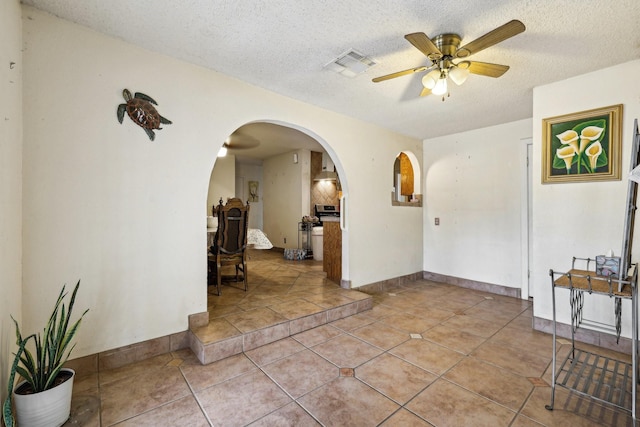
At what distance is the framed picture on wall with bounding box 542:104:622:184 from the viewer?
2502 mm

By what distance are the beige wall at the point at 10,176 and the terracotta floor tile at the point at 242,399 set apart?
1041mm

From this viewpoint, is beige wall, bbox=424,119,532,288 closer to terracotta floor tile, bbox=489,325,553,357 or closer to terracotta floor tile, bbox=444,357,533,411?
terracotta floor tile, bbox=489,325,553,357

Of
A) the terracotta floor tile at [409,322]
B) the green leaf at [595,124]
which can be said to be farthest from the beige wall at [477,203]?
the terracotta floor tile at [409,322]

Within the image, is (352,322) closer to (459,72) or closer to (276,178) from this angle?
(459,72)

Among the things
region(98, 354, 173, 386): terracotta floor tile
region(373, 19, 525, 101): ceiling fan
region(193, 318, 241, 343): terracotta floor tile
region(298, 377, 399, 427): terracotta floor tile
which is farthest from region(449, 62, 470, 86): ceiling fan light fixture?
region(98, 354, 173, 386): terracotta floor tile

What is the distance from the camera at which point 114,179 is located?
2.09m

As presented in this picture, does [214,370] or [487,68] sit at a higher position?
[487,68]

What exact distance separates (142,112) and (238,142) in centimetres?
365

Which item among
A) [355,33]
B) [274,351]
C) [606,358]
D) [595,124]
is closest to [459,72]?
[355,33]

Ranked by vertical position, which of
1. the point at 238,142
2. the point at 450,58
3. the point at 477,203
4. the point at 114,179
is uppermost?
the point at 238,142

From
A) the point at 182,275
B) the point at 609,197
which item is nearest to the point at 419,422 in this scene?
the point at 182,275

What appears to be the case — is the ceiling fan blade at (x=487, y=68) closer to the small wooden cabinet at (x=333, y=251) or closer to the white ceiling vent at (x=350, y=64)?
the white ceiling vent at (x=350, y=64)

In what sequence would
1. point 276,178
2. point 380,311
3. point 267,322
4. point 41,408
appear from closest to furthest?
point 41,408, point 267,322, point 380,311, point 276,178

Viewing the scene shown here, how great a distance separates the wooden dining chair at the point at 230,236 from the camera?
11.1 ft
